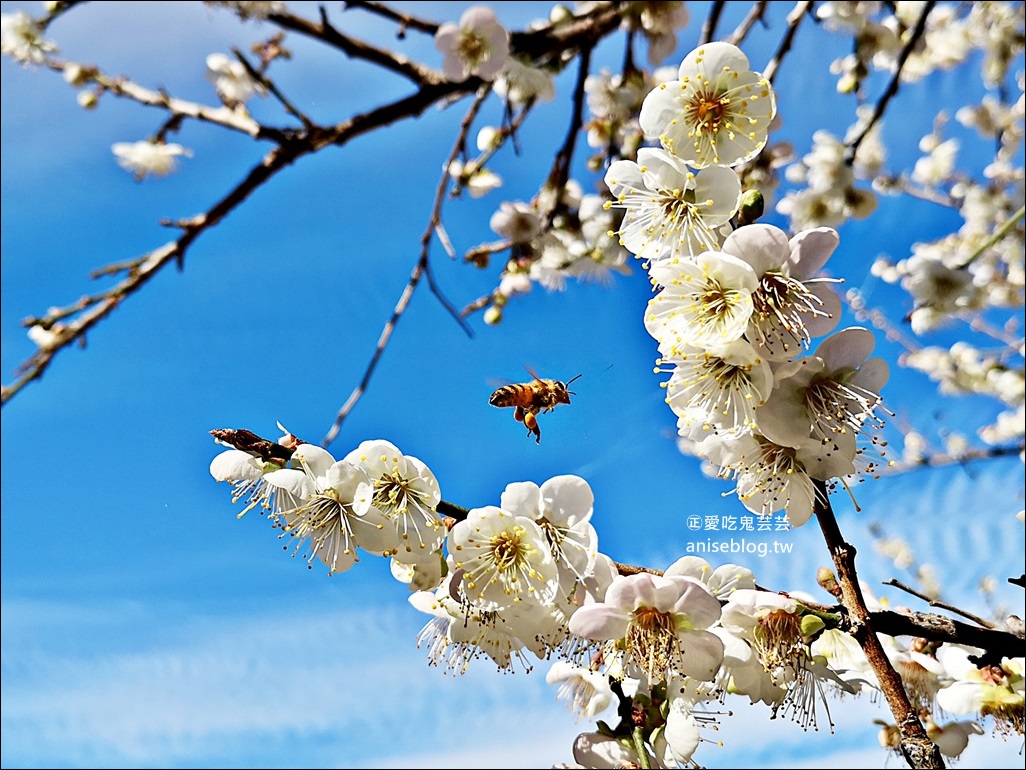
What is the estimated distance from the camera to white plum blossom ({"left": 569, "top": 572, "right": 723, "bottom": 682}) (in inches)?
32.8

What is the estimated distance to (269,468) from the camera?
907mm

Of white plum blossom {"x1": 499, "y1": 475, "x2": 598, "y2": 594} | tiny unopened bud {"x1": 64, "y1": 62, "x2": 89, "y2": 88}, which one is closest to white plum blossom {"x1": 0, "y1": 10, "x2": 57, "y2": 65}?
tiny unopened bud {"x1": 64, "y1": 62, "x2": 89, "y2": 88}

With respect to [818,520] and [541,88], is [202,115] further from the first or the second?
[818,520]

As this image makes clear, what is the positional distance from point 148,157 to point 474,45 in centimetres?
162

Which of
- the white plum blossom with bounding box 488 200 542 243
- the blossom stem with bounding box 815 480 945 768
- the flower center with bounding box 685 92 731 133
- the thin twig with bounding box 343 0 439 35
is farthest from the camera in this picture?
the white plum blossom with bounding box 488 200 542 243

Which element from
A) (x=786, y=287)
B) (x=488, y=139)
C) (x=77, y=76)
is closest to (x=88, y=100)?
(x=77, y=76)

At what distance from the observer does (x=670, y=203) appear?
3.16 ft

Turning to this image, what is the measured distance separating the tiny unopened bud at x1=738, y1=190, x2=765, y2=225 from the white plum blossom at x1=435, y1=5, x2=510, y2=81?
1471mm

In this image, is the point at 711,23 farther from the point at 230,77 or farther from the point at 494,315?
the point at 230,77

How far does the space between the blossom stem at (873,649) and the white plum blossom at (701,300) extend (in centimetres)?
23

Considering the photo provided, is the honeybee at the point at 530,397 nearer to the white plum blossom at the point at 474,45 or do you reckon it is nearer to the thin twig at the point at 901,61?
the white plum blossom at the point at 474,45

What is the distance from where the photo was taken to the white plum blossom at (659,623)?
0.83 m

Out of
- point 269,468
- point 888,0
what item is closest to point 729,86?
point 269,468

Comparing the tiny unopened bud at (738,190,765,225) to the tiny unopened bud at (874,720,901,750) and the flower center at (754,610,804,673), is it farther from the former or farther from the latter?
the tiny unopened bud at (874,720,901,750)
